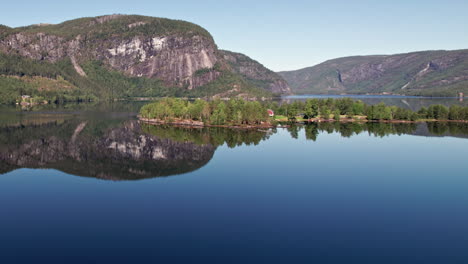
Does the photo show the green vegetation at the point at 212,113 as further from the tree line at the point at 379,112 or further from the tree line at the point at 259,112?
the tree line at the point at 379,112

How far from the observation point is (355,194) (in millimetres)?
61094

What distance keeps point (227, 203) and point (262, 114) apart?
99.3 m

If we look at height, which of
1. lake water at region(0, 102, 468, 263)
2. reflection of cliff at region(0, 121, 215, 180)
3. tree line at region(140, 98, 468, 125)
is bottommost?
lake water at region(0, 102, 468, 263)

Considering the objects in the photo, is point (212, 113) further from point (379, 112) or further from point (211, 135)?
point (379, 112)

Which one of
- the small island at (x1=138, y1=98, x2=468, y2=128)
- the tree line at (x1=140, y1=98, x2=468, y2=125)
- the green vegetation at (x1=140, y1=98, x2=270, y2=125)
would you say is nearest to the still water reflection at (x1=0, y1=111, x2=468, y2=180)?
the small island at (x1=138, y1=98, x2=468, y2=128)

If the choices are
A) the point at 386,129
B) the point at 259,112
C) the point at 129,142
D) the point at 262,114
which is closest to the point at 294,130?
the point at 262,114

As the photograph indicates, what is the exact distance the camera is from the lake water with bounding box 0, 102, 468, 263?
40.7m

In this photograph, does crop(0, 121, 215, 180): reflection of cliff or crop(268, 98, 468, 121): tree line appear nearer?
crop(0, 121, 215, 180): reflection of cliff

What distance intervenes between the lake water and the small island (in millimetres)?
39489

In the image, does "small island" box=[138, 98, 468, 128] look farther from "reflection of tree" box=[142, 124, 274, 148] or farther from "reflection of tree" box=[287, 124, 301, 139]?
"reflection of tree" box=[142, 124, 274, 148]

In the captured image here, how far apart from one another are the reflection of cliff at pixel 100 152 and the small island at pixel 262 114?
99.2ft

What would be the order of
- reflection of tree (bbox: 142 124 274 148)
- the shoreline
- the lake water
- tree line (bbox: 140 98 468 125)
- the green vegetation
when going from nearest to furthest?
1. the lake water
2. reflection of tree (bbox: 142 124 274 148)
3. the shoreline
4. the green vegetation
5. tree line (bbox: 140 98 468 125)

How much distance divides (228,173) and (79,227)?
1318 inches

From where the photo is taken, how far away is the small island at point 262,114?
488 ft
